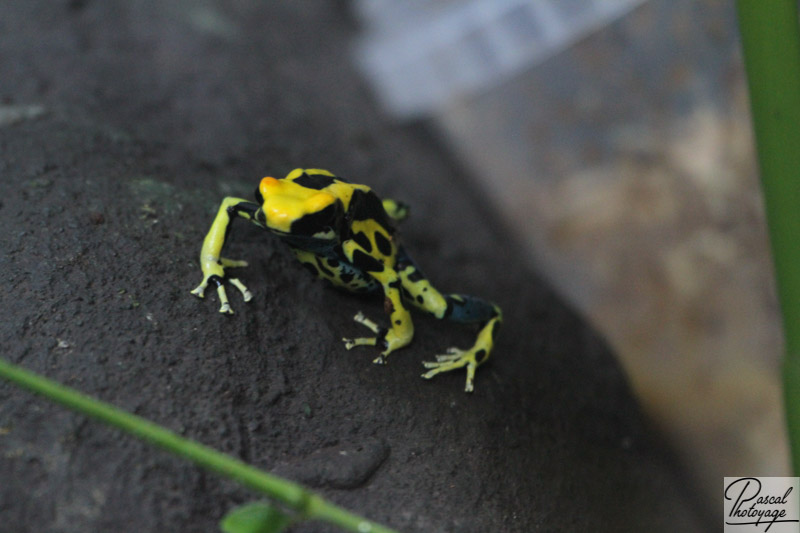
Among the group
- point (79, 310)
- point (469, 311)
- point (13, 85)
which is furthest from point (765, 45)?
point (13, 85)

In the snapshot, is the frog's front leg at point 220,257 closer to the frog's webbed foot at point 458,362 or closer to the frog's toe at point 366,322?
the frog's toe at point 366,322

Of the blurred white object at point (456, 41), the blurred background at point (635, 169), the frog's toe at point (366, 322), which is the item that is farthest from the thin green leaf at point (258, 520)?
the blurred white object at point (456, 41)

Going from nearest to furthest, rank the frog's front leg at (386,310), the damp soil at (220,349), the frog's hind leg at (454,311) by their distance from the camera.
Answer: the damp soil at (220,349) < the frog's front leg at (386,310) < the frog's hind leg at (454,311)

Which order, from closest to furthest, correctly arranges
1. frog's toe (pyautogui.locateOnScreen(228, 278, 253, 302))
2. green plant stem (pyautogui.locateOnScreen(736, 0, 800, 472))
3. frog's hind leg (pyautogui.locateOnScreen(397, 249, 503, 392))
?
1. green plant stem (pyautogui.locateOnScreen(736, 0, 800, 472))
2. frog's toe (pyautogui.locateOnScreen(228, 278, 253, 302))
3. frog's hind leg (pyautogui.locateOnScreen(397, 249, 503, 392))

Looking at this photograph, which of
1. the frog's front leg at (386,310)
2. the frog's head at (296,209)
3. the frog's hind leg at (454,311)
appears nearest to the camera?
the frog's head at (296,209)

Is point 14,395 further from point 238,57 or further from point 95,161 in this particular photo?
point 238,57

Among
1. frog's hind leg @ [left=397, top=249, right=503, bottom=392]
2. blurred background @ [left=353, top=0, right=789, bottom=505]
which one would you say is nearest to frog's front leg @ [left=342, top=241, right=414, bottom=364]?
frog's hind leg @ [left=397, top=249, right=503, bottom=392]

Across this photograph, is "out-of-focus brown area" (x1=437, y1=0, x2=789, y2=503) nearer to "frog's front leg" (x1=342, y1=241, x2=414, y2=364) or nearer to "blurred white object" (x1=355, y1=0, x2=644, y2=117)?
"blurred white object" (x1=355, y1=0, x2=644, y2=117)

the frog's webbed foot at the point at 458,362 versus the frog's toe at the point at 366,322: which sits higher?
the frog's toe at the point at 366,322
